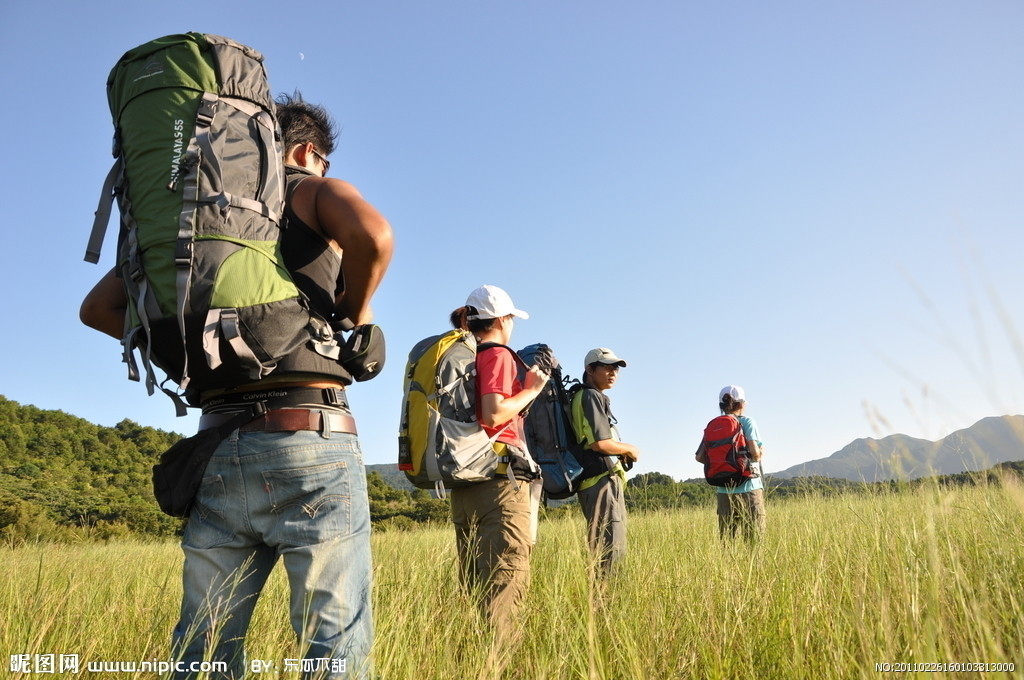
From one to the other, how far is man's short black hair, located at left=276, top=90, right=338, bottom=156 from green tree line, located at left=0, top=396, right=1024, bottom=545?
7.43 m

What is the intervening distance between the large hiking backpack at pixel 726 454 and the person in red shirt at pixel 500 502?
354 centimetres

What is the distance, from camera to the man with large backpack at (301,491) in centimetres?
164

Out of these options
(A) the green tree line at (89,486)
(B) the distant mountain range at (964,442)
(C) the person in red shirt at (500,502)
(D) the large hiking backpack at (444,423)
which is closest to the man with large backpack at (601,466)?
(C) the person in red shirt at (500,502)

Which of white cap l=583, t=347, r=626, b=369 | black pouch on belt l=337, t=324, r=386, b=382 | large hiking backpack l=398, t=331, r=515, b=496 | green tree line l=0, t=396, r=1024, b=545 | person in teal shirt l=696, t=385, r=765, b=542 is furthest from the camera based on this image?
green tree line l=0, t=396, r=1024, b=545

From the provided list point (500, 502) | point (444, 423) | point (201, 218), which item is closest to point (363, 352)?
point (201, 218)

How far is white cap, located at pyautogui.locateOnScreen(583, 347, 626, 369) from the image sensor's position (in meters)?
4.92

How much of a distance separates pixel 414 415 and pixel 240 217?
1533mm

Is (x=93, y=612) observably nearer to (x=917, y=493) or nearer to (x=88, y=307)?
(x=88, y=307)

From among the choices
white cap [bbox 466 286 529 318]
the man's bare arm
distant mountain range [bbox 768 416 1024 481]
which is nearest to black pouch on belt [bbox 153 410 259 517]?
the man's bare arm

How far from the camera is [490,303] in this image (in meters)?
3.35

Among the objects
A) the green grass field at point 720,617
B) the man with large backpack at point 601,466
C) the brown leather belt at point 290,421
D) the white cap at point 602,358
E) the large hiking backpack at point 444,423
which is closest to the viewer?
the brown leather belt at point 290,421

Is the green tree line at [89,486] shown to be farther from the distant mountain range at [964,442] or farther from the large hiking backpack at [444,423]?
the distant mountain range at [964,442]

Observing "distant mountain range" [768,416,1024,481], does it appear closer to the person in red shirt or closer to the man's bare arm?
the man's bare arm

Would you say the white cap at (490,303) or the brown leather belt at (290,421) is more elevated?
the white cap at (490,303)
